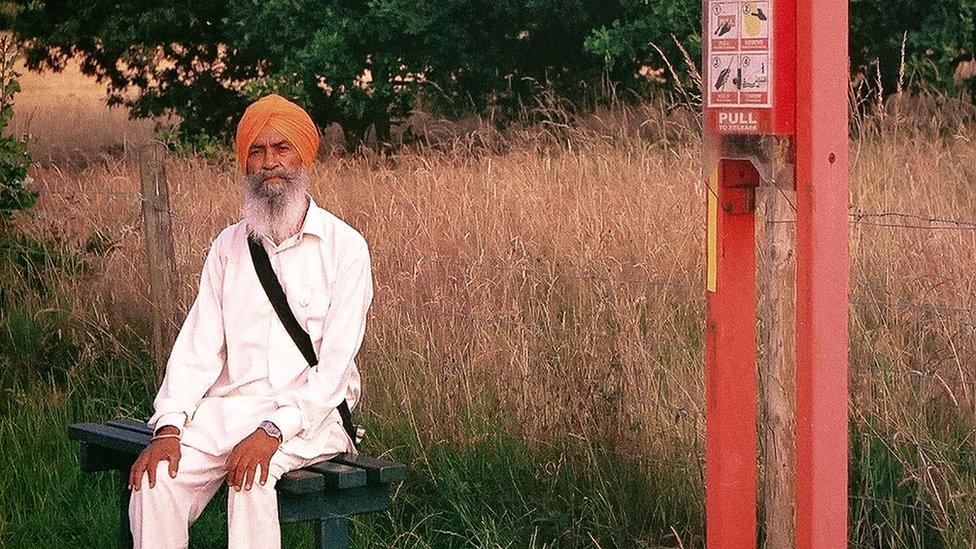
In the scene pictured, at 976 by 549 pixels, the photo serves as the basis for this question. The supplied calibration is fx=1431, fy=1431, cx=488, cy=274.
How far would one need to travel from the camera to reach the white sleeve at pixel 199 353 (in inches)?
163

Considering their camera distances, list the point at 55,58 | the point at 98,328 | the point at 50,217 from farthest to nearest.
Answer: the point at 55,58, the point at 50,217, the point at 98,328

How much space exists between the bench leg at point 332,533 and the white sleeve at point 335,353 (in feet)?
0.84

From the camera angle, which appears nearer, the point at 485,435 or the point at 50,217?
the point at 485,435

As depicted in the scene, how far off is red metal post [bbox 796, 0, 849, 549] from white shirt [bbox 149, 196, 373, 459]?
A: 4.59 ft

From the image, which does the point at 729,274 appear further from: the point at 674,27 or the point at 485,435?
the point at 674,27

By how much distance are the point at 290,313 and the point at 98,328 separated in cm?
323

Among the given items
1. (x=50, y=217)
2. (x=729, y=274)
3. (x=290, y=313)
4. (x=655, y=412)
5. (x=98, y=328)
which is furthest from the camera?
(x=50, y=217)

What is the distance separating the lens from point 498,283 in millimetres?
5812

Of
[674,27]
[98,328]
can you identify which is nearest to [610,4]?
[674,27]

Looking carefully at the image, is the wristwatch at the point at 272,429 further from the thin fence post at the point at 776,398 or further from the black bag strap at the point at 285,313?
the thin fence post at the point at 776,398

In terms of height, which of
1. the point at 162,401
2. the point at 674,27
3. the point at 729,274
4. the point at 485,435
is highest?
the point at 674,27

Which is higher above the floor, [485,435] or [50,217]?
[50,217]

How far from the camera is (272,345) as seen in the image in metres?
4.09

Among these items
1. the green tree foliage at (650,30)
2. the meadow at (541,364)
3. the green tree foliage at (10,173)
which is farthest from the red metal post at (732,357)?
the green tree foliage at (650,30)
